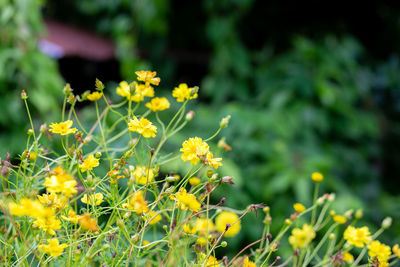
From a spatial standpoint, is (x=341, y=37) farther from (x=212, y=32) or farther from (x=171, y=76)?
(x=171, y=76)

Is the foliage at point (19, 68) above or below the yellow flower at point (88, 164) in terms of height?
above

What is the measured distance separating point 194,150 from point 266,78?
1578 millimetres

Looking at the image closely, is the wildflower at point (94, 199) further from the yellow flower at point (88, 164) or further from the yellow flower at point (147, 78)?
the yellow flower at point (147, 78)

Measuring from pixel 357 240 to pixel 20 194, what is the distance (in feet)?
1.26

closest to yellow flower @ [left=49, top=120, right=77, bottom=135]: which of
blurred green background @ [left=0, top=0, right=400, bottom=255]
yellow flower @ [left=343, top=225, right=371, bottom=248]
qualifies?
yellow flower @ [left=343, top=225, right=371, bottom=248]

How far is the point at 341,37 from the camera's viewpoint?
80.6 inches

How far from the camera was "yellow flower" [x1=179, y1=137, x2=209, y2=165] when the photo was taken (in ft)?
1.39

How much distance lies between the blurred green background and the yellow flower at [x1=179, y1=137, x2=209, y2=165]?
987mm

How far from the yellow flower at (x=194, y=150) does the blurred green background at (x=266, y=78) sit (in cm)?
99

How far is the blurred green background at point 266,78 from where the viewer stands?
4.87ft

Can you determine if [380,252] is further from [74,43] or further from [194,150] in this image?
[74,43]

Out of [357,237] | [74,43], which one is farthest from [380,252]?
[74,43]

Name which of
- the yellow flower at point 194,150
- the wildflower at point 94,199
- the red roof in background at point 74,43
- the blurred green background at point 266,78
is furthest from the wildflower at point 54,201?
the red roof in background at point 74,43

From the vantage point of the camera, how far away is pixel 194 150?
44 centimetres
